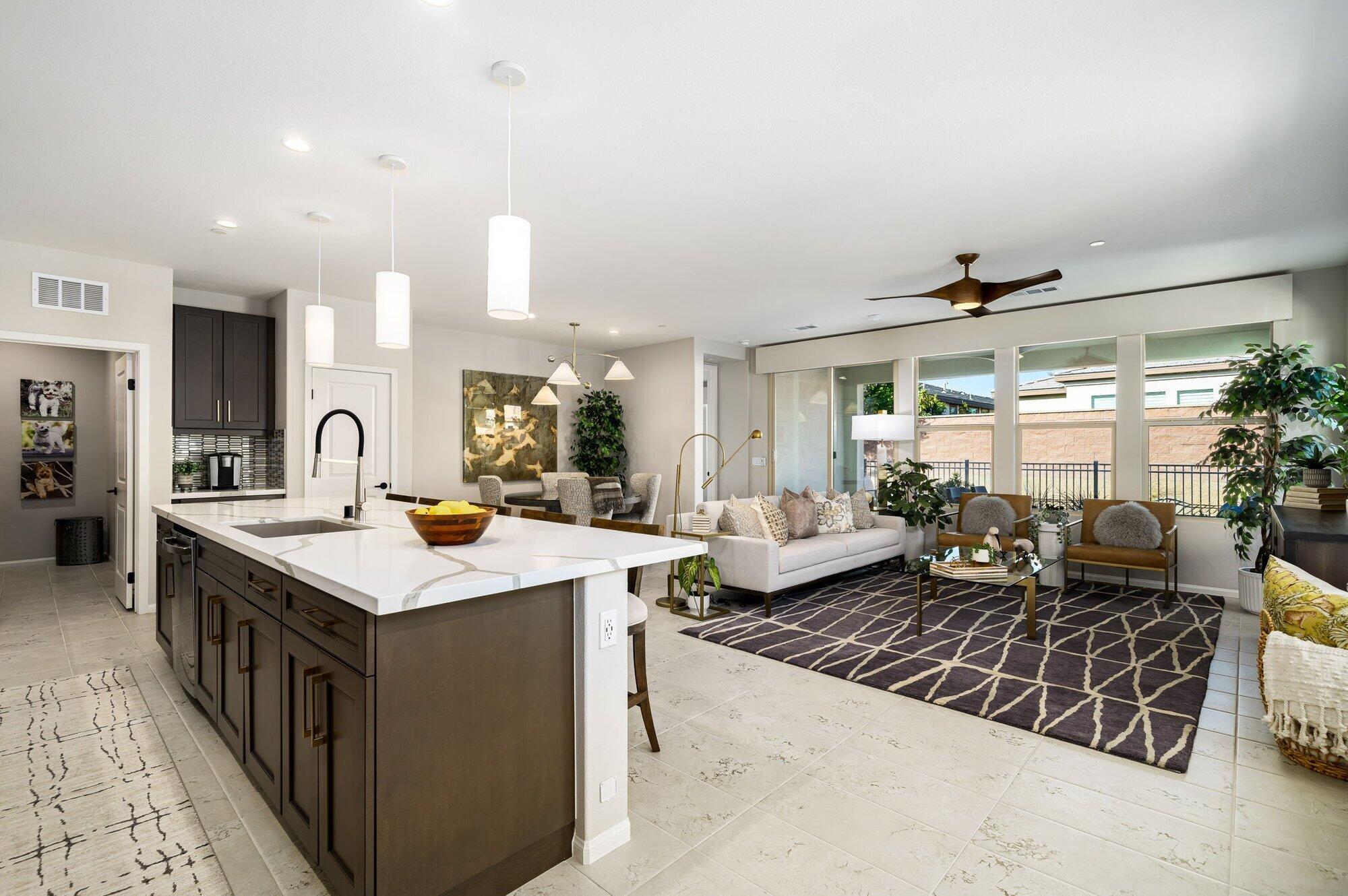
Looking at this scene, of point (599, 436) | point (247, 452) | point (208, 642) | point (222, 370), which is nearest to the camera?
point (208, 642)

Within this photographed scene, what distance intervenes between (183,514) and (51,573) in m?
4.68

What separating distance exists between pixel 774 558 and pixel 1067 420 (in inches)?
137

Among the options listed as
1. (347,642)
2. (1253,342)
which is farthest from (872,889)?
(1253,342)

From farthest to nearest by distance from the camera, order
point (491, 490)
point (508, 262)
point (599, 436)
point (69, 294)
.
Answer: point (599, 436), point (491, 490), point (69, 294), point (508, 262)

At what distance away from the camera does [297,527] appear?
300 cm

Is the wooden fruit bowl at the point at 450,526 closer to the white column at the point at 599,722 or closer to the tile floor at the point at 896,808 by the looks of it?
the white column at the point at 599,722

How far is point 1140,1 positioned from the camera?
193 cm

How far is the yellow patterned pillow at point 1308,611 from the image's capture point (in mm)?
2287

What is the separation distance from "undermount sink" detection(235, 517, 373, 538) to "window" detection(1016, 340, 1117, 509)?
6.00 m

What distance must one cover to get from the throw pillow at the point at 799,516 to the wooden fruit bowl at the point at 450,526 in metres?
3.60

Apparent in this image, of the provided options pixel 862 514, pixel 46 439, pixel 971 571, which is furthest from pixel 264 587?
pixel 46 439

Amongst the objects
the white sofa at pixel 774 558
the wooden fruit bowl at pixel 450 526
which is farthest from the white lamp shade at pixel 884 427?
the wooden fruit bowl at pixel 450 526

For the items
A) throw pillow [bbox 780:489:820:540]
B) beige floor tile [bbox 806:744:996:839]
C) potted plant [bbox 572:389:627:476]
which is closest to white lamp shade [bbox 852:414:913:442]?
throw pillow [bbox 780:489:820:540]

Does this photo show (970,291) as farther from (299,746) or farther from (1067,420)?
(299,746)
